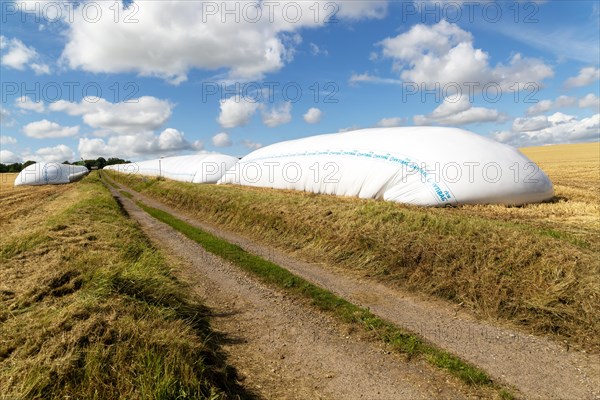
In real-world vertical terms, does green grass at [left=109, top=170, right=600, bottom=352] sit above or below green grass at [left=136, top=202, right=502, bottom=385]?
above

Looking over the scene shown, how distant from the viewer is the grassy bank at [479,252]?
5930 millimetres

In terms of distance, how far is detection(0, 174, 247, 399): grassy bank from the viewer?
3.67 m

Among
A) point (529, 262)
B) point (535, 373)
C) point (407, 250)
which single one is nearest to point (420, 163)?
point (407, 250)

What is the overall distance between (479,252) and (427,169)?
7175 millimetres

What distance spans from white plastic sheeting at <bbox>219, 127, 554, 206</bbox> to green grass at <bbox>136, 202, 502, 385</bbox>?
6948mm

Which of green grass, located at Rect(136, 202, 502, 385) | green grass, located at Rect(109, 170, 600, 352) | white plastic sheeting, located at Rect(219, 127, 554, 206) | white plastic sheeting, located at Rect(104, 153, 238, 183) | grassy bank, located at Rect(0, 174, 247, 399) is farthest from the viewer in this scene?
white plastic sheeting, located at Rect(104, 153, 238, 183)

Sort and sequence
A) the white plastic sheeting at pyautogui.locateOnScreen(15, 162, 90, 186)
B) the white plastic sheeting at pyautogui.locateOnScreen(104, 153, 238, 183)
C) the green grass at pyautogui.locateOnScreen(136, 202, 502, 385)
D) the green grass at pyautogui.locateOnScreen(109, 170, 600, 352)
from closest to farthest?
1. the green grass at pyautogui.locateOnScreen(136, 202, 502, 385)
2. the green grass at pyautogui.locateOnScreen(109, 170, 600, 352)
3. the white plastic sheeting at pyautogui.locateOnScreen(104, 153, 238, 183)
4. the white plastic sheeting at pyautogui.locateOnScreen(15, 162, 90, 186)

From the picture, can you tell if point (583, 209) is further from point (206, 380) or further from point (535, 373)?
point (206, 380)

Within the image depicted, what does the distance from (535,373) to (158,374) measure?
454 centimetres

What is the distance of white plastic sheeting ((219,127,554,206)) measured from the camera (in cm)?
1374

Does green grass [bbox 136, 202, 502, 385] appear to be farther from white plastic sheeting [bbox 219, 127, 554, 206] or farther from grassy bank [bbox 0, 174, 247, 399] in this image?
white plastic sheeting [bbox 219, 127, 554, 206]

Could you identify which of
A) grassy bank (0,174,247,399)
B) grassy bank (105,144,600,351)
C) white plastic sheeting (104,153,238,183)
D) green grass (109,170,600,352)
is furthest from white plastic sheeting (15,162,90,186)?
grassy bank (0,174,247,399)

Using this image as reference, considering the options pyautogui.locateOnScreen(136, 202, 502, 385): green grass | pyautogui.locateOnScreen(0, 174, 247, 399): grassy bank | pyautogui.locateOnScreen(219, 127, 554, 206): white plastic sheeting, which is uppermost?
pyautogui.locateOnScreen(219, 127, 554, 206): white plastic sheeting

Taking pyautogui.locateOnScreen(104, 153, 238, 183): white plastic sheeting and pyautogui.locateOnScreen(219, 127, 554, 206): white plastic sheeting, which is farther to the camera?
pyautogui.locateOnScreen(104, 153, 238, 183): white plastic sheeting
